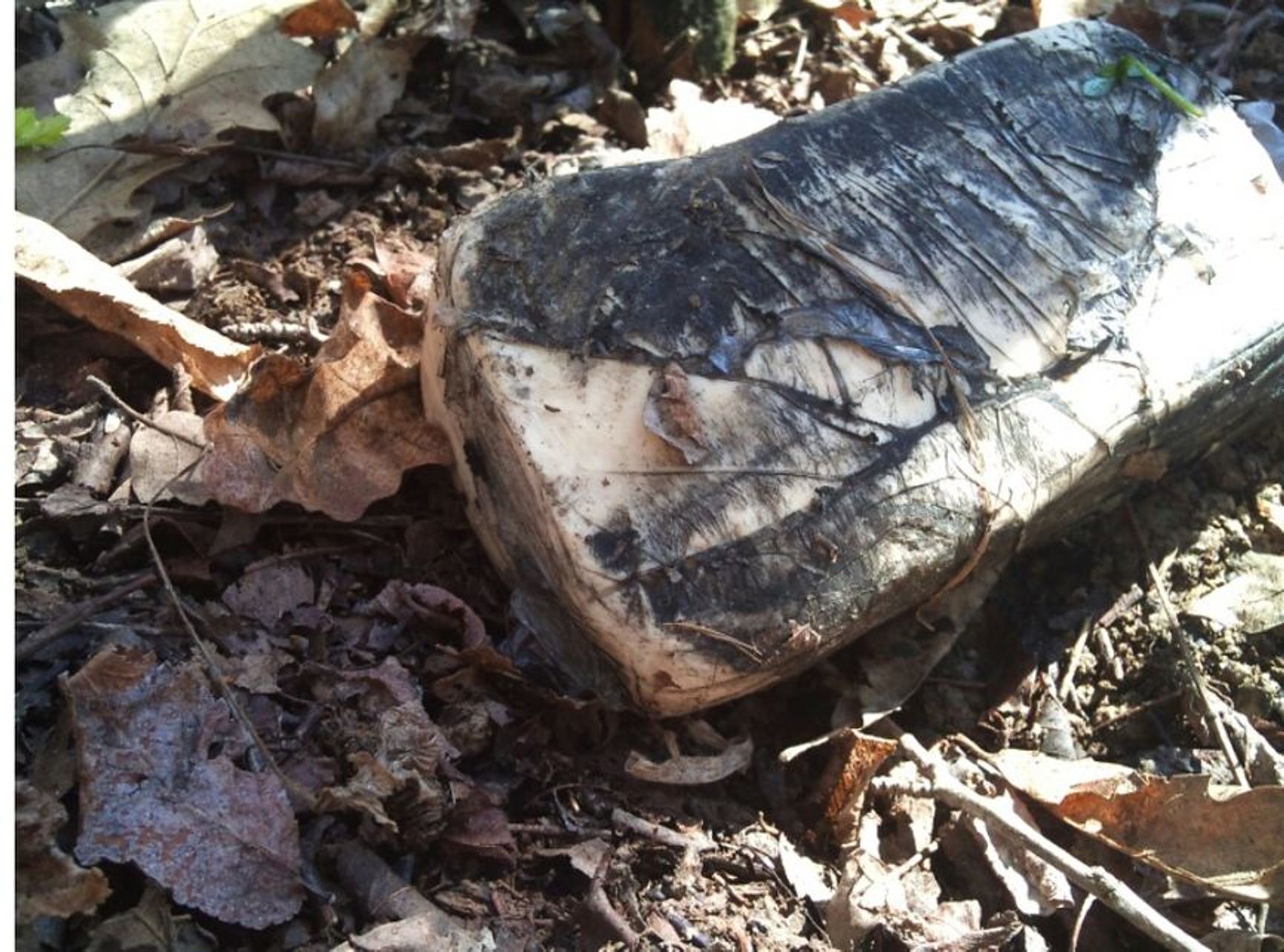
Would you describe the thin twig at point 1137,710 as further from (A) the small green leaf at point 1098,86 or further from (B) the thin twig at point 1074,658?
(A) the small green leaf at point 1098,86

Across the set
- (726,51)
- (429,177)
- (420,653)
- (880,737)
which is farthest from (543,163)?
(880,737)

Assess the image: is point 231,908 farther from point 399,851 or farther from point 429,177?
point 429,177

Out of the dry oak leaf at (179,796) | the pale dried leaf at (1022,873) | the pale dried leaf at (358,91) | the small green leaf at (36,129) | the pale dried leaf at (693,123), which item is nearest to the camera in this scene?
the dry oak leaf at (179,796)

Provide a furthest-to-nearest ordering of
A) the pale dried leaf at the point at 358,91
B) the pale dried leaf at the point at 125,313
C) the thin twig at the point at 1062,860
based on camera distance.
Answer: the pale dried leaf at the point at 358,91, the pale dried leaf at the point at 125,313, the thin twig at the point at 1062,860

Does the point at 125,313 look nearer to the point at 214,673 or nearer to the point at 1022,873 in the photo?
the point at 214,673

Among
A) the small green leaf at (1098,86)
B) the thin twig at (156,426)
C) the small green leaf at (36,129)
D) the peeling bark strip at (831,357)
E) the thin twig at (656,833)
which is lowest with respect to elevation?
the thin twig at (656,833)

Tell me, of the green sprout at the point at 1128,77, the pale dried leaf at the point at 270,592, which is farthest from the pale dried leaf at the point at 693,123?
the pale dried leaf at the point at 270,592
